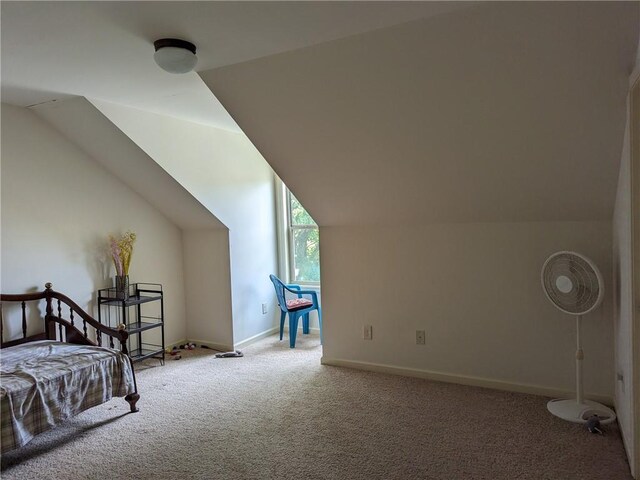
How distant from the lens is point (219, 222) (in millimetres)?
4426

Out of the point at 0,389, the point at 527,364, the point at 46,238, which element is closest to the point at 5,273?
the point at 46,238

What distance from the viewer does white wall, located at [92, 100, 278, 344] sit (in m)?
3.77

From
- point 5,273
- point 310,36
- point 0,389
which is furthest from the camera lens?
point 5,273

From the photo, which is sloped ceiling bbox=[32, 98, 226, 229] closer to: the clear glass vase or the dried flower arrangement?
the dried flower arrangement

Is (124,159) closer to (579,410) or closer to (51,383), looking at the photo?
(51,383)

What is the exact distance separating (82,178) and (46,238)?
596mm

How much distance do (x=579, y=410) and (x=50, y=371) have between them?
10.6ft

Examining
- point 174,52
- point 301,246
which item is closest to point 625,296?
point 174,52

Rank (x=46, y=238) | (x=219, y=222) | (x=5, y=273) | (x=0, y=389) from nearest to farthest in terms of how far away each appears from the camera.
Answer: (x=0, y=389)
(x=5, y=273)
(x=46, y=238)
(x=219, y=222)

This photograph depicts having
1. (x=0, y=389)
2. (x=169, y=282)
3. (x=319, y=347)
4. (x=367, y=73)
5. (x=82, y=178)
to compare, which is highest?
(x=367, y=73)

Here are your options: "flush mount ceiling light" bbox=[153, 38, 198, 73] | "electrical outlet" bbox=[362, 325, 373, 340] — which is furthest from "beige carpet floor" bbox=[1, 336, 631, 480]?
"flush mount ceiling light" bbox=[153, 38, 198, 73]

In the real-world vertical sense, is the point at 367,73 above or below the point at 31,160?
above

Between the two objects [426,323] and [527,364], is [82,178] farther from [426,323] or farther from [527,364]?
[527,364]

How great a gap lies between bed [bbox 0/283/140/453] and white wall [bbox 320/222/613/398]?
5.87 ft
